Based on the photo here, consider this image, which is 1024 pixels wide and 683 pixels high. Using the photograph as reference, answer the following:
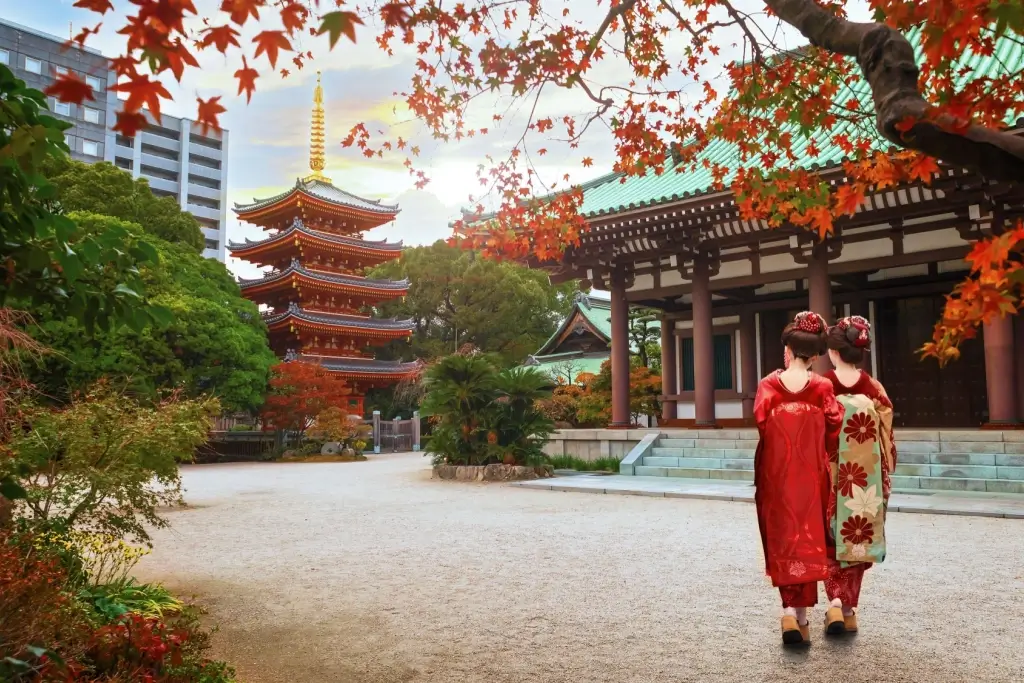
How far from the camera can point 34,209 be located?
8.98 feet

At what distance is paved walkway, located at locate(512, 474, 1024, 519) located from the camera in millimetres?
8938

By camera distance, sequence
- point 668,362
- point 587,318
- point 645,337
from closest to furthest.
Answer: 1. point 668,362
2. point 645,337
3. point 587,318

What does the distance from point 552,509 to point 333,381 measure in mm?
18005

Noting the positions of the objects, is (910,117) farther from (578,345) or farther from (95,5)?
(578,345)

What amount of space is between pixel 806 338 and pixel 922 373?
13.1m

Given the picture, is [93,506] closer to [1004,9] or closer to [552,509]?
[1004,9]

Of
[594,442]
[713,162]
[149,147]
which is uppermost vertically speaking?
[149,147]

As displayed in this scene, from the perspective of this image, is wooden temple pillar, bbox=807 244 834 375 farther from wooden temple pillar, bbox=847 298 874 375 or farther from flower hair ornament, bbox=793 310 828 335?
flower hair ornament, bbox=793 310 828 335

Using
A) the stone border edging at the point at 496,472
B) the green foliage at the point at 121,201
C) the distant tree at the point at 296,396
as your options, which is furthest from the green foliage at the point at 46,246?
the green foliage at the point at 121,201

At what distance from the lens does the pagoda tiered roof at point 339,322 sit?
33094 mm

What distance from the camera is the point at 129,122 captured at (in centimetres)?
206

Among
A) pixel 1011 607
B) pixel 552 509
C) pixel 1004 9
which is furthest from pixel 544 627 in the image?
pixel 552 509

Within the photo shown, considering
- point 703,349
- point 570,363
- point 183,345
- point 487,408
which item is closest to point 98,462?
point 487,408

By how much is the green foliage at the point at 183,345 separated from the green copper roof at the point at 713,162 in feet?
38.4
